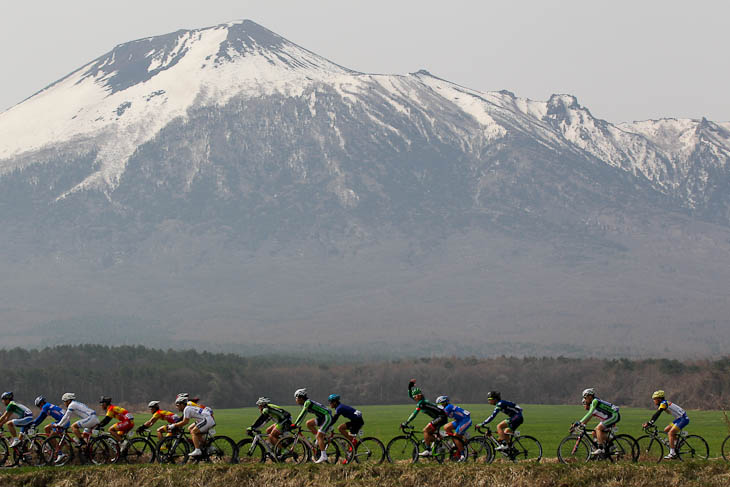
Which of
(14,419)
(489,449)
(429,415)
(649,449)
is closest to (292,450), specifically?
(429,415)

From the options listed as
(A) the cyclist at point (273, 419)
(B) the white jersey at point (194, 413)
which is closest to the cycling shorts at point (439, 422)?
(A) the cyclist at point (273, 419)

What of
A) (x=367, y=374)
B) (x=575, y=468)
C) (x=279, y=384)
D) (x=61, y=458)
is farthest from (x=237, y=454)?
(x=367, y=374)

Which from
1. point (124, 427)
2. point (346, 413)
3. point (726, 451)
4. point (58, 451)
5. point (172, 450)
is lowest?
point (726, 451)

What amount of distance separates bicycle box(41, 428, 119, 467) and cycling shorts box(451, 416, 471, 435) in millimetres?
11443

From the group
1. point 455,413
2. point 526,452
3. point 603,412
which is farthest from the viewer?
point 526,452

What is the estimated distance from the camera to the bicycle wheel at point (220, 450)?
36.2 meters

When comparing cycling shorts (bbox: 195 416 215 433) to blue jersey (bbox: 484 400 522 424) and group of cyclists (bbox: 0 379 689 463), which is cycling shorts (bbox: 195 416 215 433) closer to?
group of cyclists (bbox: 0 379 689 463)

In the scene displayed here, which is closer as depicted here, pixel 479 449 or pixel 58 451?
pixel 479 449

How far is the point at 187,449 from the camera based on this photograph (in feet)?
120

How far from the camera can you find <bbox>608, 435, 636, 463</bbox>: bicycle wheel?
3634 cm

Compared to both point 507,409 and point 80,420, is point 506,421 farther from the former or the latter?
point 80,420

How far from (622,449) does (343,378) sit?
109611 mm

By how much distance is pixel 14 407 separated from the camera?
3703 centimetres

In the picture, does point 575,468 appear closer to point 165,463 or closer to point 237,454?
point 237,454
